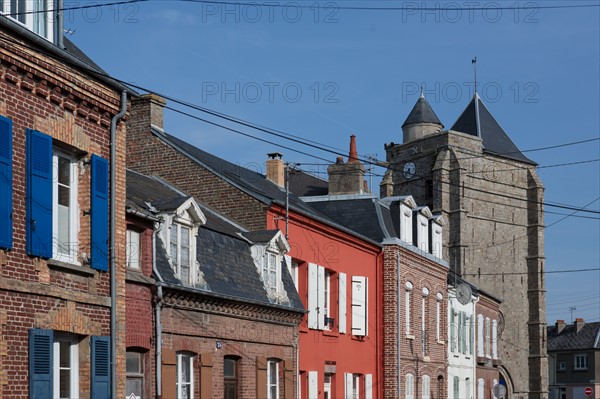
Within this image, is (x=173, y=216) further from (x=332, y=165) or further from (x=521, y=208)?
(x=521, y=208)

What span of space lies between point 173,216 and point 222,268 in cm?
240

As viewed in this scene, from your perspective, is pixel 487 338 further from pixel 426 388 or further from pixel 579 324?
pixel 579 324

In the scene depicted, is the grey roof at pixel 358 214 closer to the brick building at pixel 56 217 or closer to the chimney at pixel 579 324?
the brick building at pixel 56 217

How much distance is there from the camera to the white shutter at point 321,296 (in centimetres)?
2784

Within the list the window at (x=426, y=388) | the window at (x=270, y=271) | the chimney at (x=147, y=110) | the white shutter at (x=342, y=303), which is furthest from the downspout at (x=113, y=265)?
the window at (x=426, y=388)

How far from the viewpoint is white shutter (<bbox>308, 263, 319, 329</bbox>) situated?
27.2 metres

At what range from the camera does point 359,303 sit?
30609mm

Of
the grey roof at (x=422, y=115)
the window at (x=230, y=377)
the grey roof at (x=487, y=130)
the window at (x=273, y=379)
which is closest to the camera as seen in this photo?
the window at (x=230, y=377)

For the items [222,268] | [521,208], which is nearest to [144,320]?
[222,268]

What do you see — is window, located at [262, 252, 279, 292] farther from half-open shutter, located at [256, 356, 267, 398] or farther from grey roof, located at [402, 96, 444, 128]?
grey roof, located at [402, 96, 444, 128]

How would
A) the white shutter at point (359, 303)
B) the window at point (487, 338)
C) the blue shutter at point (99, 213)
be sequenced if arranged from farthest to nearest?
the window at point (487, 338)
the white shutter at point (359, 303)
the blue shutter at point (99, 213)

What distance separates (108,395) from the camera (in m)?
16.3

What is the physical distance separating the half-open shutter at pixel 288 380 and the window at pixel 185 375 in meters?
4.51

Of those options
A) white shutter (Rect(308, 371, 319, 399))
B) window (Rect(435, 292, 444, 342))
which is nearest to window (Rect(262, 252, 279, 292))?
white shutter (Rect(308, 371, 319, 399))
